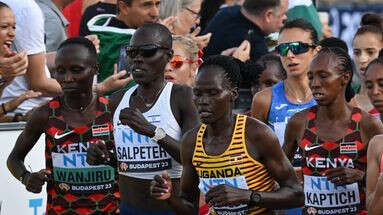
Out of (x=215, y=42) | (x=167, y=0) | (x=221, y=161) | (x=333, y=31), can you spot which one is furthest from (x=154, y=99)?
(x=333, y=31)

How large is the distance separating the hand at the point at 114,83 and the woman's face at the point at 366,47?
284 cm

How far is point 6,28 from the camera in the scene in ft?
34.2

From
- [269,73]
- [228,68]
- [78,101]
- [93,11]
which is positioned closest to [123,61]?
[93,11]

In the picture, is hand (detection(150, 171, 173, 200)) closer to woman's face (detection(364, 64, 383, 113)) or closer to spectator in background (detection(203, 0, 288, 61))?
woman's face (detection(364, 64, 383, 113))

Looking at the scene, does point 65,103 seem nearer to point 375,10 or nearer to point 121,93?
point 121,93

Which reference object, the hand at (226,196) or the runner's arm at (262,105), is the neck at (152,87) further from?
the hand at (226,196)

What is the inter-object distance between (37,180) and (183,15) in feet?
Answer: 12.7

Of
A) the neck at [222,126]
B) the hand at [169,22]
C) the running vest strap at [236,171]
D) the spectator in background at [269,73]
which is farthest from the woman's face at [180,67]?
the running vest strap at [236,171]

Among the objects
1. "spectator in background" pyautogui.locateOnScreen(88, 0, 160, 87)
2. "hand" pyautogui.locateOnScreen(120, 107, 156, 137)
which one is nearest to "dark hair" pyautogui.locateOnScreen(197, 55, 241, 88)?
"hand" pyautogui.locateOnScreen(120, 107, 156, 137)

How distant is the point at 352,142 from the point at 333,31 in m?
8.37

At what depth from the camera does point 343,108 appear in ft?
30.1

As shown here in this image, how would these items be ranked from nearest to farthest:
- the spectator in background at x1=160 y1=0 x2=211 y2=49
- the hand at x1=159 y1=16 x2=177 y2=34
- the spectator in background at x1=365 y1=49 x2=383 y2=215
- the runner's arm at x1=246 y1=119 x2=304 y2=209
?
1. the spectator in background at x1=365 y1=49 x2=383 y2=215
2. the runner's arm at x1=246 y1=119 x2=304 y2=209
3. the hand at x1=159 y1=16 x2=177 y2=34
4. the spectator in background at x1=160 y1=0 x2=211 y2=49

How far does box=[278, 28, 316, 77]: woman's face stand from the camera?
10.5m

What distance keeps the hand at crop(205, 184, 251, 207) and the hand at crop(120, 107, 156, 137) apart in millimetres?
1212
